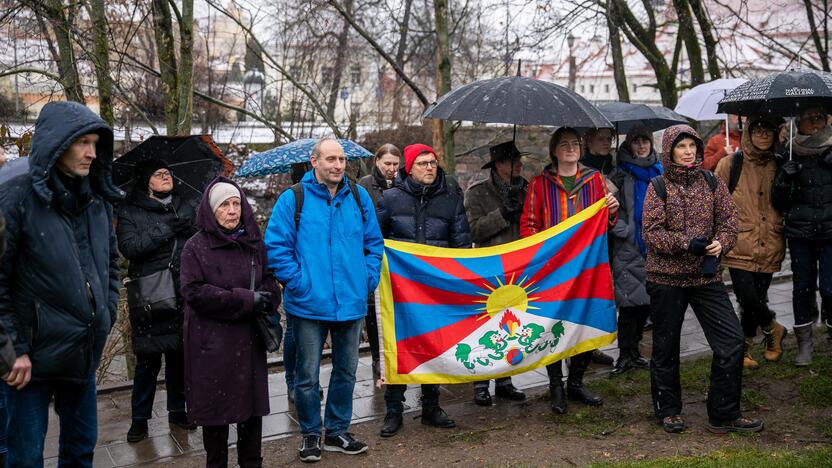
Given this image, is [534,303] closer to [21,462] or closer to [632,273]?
[632,273]

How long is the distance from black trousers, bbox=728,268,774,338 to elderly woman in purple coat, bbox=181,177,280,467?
387 cm

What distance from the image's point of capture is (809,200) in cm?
630

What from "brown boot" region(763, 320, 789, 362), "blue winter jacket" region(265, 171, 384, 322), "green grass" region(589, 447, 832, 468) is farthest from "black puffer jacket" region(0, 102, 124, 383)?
"brown boot" region(763, 320, 789, 362)

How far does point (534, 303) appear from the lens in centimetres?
591

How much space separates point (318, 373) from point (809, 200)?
13.0ft

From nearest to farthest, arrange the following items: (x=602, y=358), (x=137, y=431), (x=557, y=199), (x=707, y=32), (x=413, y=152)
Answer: (x=137, y=431) < (x=413, y=152) < (x=557, y=199) < (x=602, y=358) < (x=707, y=32)

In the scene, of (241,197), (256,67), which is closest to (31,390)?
(241,197)

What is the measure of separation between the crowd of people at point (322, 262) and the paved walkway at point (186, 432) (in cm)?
17

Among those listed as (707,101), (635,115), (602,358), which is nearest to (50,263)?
(602,358)

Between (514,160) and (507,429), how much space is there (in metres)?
2.04

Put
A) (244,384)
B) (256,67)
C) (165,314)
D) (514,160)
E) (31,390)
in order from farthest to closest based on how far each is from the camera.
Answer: (256,67) → (514,160) → (165,314) → (244,384) → (31,390)

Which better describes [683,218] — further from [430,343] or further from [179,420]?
[179,420]

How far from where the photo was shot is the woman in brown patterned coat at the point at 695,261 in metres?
5.31

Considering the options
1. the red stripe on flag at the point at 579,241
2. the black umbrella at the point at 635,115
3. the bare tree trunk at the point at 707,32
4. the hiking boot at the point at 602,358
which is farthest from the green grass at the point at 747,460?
the bare tree trunk at the point at 707,32
